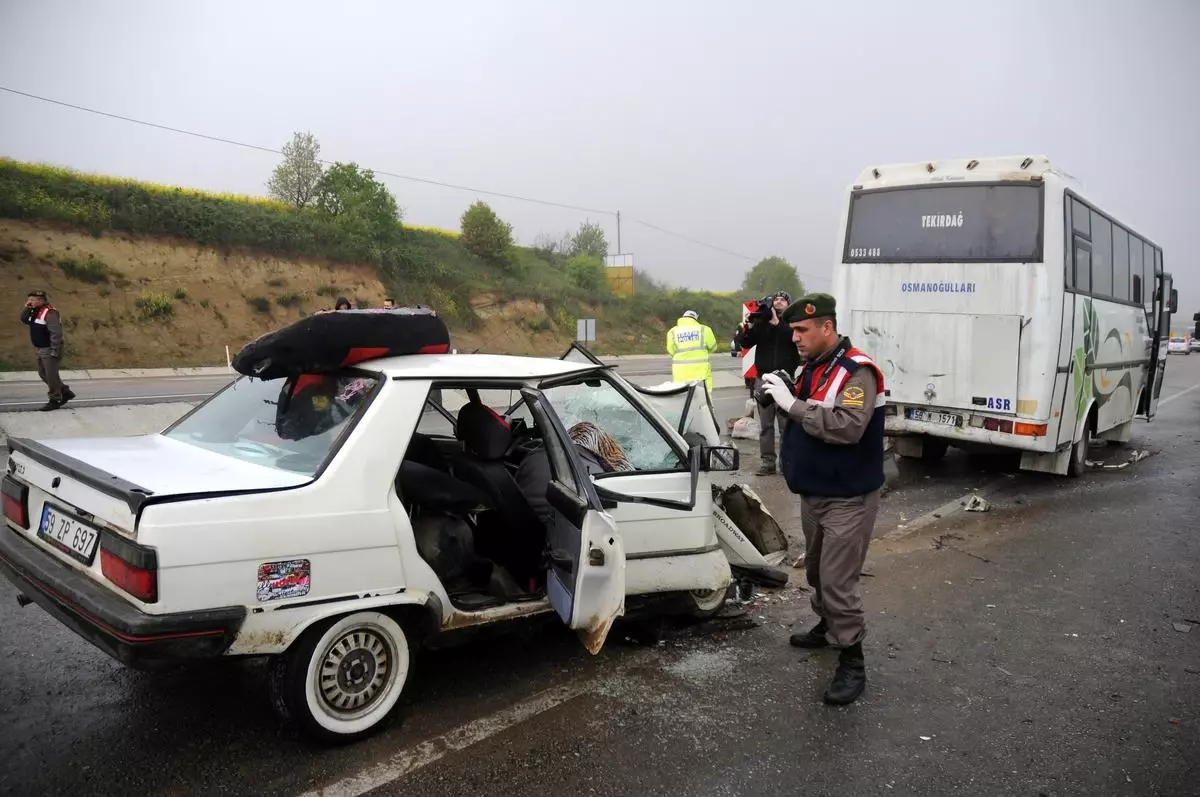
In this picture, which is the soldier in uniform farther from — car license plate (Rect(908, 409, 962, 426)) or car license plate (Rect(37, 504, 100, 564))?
car license plate (Rect(908, 409, 962, 426))

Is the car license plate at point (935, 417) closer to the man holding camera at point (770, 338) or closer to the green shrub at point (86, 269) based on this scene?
the man holding camera at point (770, 338)

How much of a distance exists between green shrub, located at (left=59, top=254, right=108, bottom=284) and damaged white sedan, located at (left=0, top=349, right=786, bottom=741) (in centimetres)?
2918

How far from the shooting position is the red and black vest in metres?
3.71

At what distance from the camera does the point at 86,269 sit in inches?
1113

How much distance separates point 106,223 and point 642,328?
3257 cm

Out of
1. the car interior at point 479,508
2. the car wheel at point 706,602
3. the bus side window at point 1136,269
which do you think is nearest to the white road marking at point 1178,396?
the bus side window at point 1136,269

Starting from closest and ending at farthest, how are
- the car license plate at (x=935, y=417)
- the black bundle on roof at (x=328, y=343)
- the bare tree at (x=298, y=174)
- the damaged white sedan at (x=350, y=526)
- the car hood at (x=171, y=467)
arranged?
the damaged white sedan at (x=350, y=526) → the car hood at (x=171, y=467) → the black bundle on roof at (x=328, y=343) → the car license plate at (x=935, y=417) → the bare tree at (x=298, y=174)

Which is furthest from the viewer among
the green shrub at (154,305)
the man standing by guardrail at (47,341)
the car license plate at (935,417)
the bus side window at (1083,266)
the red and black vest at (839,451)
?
the green shrub at (154,305)

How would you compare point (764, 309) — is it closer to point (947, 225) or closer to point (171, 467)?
point (947, 225)

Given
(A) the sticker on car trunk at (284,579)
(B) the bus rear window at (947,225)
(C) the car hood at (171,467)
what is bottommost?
(A) the sticker on car trunk at (284,579)

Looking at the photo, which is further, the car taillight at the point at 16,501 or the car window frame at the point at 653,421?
the car window frame at the point at 653,421

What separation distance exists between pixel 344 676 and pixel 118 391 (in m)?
17.6

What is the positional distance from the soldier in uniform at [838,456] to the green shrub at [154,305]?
29869mm

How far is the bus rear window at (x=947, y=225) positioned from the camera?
790 centimetres
